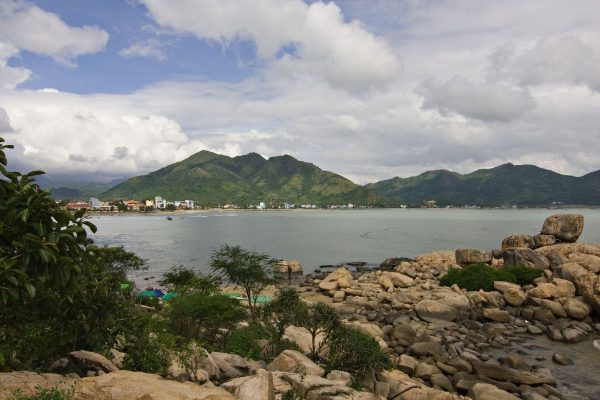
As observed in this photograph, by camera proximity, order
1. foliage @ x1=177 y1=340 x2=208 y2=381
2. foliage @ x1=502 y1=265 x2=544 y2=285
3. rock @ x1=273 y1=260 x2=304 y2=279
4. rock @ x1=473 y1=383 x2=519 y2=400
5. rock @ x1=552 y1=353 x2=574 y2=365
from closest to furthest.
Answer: foliage @ x1=177 y1=340 x2=208 y2=381, rock @ x1=473 y1=383 x2=519 y2=400, rock @ x1=552 y1=353 x2=574 y2=365, foliage @ x1=502 y1=265 x2=544 y2=285, rock @ x1=273 y1=260 x2=304 y2=279

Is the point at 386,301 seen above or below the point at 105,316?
below

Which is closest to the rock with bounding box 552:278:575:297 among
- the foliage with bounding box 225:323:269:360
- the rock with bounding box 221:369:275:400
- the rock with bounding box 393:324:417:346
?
the rock with bounding box 393:324:417:346

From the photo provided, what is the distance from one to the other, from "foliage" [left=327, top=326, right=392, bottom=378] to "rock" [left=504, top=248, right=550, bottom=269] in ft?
115

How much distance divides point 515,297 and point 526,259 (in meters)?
12.4

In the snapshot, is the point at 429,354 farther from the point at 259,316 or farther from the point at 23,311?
the point at 23,311

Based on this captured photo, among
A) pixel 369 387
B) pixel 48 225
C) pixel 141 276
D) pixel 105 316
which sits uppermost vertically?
pixel 48 225

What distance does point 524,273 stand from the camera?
1619 inches

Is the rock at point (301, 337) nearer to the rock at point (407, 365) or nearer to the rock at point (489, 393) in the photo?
the rock at point (407, 365)

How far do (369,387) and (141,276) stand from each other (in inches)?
2014

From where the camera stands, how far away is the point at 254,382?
10.8 m

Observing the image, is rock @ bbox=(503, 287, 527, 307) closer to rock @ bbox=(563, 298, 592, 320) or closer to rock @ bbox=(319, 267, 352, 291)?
rock @ bbox=(563, 298, 592, 320)

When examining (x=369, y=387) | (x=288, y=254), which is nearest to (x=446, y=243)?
(x=288, y=254)

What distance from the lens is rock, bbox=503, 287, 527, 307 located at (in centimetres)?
3503

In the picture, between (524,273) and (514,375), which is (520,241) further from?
(514,375)
